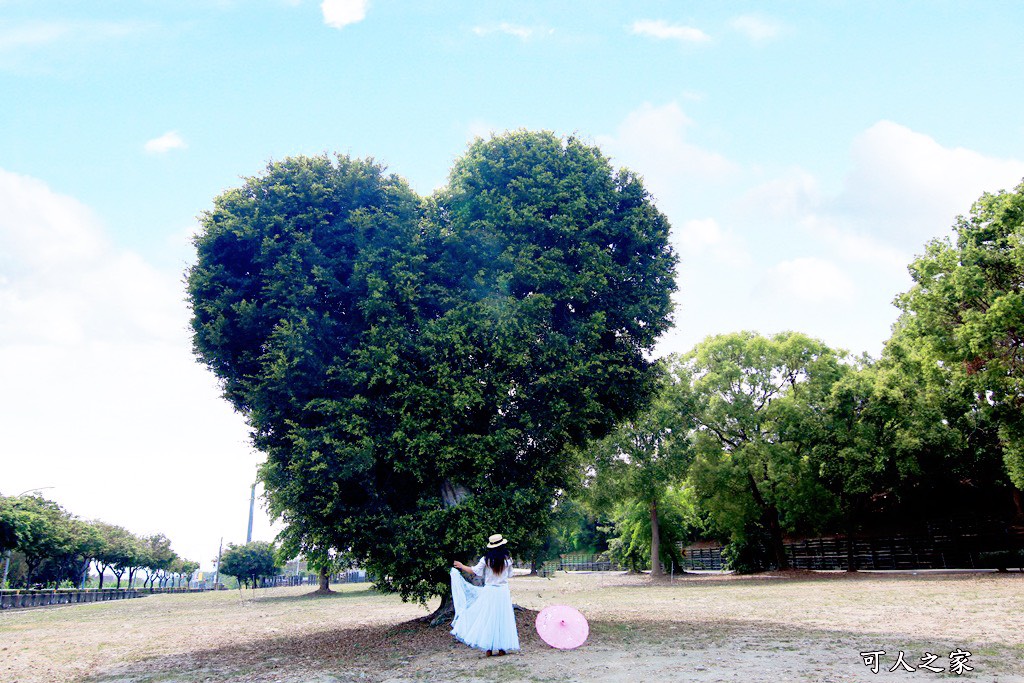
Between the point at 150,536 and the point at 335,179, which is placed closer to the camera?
the point at 335,179

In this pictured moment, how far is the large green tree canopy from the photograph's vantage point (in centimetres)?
1294

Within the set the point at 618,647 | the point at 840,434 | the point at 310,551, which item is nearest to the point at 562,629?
the point at 618,647

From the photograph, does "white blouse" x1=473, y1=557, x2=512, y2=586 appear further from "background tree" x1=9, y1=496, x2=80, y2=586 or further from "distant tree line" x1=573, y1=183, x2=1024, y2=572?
"background tree" x1=9, y1=496, x2=80, y2=586

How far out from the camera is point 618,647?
10930mm

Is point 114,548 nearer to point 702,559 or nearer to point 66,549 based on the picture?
point 66,549

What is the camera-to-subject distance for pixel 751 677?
7.88 m

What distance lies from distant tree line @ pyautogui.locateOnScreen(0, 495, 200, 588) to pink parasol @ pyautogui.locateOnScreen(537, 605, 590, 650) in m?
34.8

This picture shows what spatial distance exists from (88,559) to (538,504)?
64141 millimetres

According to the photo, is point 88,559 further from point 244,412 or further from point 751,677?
point 751,677

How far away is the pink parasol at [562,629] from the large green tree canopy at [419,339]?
5.65 feet

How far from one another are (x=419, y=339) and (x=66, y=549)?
49275 millimetres

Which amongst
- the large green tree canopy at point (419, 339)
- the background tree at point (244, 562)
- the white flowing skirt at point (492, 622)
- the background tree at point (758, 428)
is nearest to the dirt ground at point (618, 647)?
the white flowing skirt at point (492, 622)

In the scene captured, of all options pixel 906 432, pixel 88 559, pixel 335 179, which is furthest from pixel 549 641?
pixel 88 559

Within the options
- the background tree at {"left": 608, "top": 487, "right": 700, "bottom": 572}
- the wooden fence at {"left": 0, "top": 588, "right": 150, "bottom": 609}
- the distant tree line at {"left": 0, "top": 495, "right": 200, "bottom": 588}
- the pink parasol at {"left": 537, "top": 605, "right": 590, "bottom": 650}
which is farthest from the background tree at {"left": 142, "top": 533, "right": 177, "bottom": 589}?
the pink parasol at {"left": 537, "top": 605, "right": 590, "bottom": 650}
